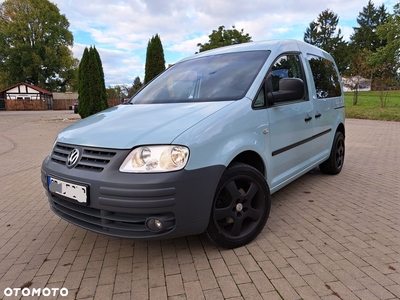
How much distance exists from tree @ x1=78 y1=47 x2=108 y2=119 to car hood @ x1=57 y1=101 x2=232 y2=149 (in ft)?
45.5

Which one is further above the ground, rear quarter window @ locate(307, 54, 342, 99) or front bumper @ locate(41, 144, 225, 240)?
rear quarter window @ locate(307, 54, 342, 99)

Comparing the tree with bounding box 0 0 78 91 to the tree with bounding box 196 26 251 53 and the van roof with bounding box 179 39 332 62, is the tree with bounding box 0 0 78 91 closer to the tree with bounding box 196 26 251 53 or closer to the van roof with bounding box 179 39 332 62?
the tree with bounding box 196 26 251 53

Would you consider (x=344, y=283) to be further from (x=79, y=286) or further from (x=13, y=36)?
(x=13, y=36)

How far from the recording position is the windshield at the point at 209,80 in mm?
2912

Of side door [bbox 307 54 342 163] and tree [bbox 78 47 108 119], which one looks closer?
side door [bbox 307 54 342 163]

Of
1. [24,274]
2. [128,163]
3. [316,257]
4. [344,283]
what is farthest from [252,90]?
[24,274]

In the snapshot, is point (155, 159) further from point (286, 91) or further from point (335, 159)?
point (335, 159)

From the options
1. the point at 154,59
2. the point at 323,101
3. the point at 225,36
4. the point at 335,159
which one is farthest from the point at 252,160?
the point at 225,36

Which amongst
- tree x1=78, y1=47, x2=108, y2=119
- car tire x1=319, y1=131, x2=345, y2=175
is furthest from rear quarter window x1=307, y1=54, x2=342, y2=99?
tree x1=78, y1=47, x2=108, y2=119

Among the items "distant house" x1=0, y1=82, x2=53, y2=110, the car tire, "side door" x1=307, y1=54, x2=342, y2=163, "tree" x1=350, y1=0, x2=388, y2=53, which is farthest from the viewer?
"tree" x1=350, y1=0, x2=388, y2=53

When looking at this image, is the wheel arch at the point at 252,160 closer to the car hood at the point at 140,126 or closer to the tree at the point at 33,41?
the car hood at the point at 140,126

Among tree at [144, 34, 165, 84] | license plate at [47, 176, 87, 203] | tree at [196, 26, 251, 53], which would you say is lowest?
license plate at [47, 176, 87, 203]

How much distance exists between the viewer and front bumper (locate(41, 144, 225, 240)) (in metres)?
2.05

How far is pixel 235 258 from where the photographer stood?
2.48 metres
